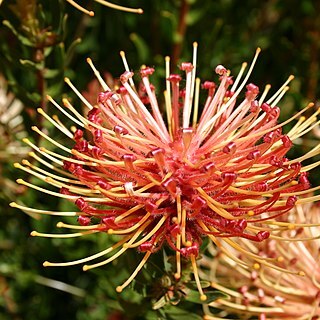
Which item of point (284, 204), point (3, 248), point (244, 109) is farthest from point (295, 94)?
point (3, 248)

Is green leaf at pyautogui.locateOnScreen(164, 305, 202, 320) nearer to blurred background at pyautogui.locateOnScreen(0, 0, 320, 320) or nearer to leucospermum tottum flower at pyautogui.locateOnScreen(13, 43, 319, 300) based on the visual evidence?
leucospermum tottum flower at pyautogui.locateOnScreen(13, 43, 319, 300)

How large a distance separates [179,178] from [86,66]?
0.98 metres

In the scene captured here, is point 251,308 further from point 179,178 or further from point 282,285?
point 179,178

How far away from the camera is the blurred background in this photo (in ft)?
5.70

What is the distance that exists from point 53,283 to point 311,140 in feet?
2.93

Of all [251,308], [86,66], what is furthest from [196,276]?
[86,66]

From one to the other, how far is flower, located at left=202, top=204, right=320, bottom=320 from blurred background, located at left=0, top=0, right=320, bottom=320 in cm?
33

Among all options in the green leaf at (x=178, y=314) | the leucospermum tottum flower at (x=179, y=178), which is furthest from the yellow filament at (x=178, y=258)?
the green leaf at (x=178, y=314)

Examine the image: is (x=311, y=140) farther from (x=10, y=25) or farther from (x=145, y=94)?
(x=10, y=25)

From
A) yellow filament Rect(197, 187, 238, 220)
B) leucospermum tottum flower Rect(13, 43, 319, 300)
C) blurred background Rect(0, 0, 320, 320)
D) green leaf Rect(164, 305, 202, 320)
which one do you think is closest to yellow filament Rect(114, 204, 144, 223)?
leucospermum tottum flower Rect(13, 43, 319, 300)

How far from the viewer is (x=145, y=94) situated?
151 cm

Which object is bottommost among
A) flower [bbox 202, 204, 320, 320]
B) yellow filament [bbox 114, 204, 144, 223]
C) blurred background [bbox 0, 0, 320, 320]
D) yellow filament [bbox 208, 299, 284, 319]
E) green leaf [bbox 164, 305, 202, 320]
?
green leaf [bbox 164, 305, 202, 320]

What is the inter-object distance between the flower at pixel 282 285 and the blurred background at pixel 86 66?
1.07 ft

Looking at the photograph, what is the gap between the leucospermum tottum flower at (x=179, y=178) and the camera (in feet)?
4.14
